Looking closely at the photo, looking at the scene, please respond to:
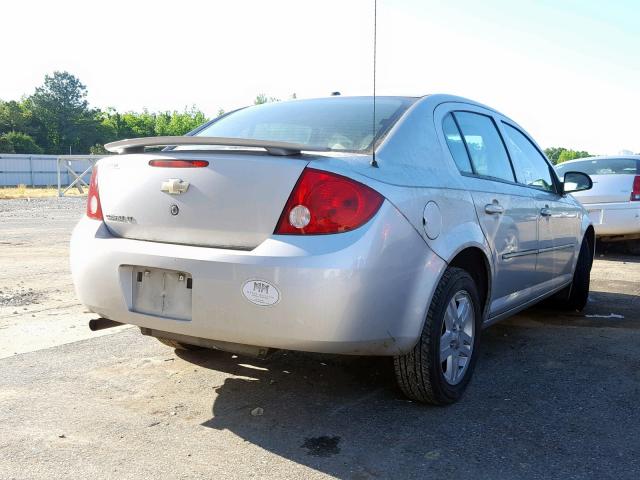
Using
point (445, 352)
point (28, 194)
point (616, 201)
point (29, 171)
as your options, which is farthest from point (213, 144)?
point (29, 171)

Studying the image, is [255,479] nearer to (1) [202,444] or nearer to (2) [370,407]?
(1) [202,444]

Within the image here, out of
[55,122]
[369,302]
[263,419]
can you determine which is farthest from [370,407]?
[55,122]

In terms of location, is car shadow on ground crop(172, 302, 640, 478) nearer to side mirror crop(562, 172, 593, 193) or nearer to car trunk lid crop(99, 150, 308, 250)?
car trunk lid crop(99, 150, 308, 250)

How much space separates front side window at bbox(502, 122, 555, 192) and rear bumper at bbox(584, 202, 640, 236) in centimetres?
475

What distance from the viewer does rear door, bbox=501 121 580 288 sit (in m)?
4.60

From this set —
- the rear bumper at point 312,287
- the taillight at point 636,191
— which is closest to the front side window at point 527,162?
the rear bumper at point 312,287

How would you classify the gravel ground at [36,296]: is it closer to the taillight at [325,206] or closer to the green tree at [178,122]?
the taillight at [325,206]

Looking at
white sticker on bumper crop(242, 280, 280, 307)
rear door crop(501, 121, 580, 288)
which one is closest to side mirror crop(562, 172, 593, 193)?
rear door crop(501, 121, 580, 288)

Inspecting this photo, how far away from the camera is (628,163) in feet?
31.7

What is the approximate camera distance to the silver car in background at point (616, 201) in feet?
30.6

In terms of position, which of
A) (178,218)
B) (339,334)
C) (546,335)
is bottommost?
(546,335)

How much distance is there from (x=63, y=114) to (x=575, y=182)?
9640 cm

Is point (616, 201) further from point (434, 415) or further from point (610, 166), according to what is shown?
point (434, 415)

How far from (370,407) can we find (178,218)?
1.37 meters
